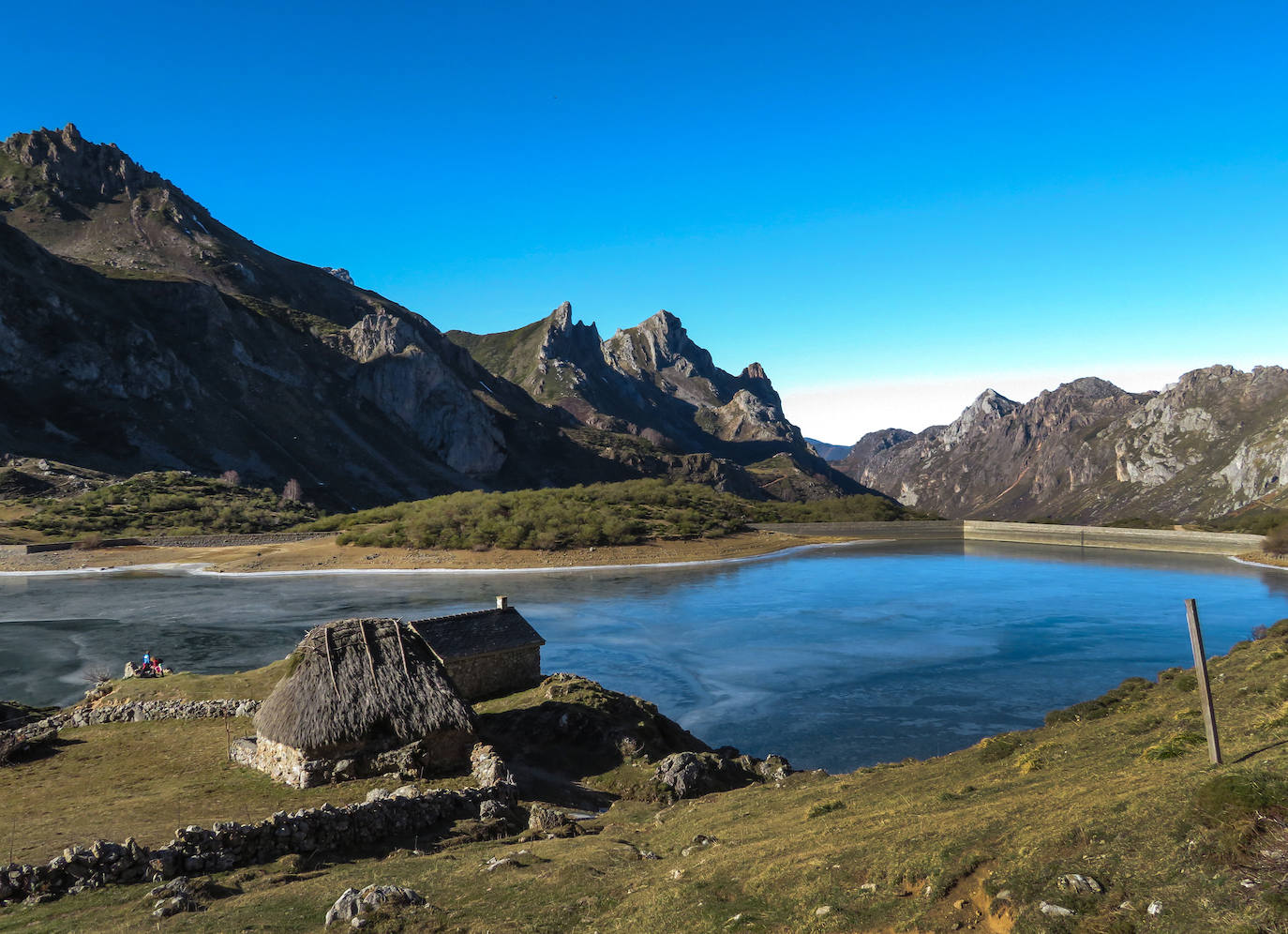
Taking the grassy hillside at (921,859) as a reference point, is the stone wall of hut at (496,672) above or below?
below

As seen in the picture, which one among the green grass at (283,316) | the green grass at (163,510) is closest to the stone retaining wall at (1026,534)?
the green grass at (163,510)

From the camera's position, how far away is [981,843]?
34.1 feet

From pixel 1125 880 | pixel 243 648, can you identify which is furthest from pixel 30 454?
pixel 1125 880

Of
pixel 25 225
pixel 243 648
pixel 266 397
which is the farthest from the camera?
pixel 25 225

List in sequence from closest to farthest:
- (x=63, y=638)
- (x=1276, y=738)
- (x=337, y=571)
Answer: (x=1276, y=738)
(x=63, y=638)
(x=337, y=571)

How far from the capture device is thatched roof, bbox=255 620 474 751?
21.3 m

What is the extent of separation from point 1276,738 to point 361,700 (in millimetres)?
20804

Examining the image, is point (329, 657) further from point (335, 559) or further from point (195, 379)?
point (195, 379)

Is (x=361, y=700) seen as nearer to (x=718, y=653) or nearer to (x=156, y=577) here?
(x=718, y=653)

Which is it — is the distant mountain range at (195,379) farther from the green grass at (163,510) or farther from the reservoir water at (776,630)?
the reservoir water at (776,630)

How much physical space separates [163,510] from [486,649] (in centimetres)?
9074

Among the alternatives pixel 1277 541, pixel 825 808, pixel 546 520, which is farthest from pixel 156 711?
pixel 1277 541

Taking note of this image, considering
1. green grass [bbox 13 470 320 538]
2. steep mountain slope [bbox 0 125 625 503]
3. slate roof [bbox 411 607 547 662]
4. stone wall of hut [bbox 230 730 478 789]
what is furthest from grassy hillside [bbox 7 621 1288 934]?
steep mountain slope [bbox 0 125 625 503]

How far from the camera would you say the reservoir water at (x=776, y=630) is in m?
35.2
